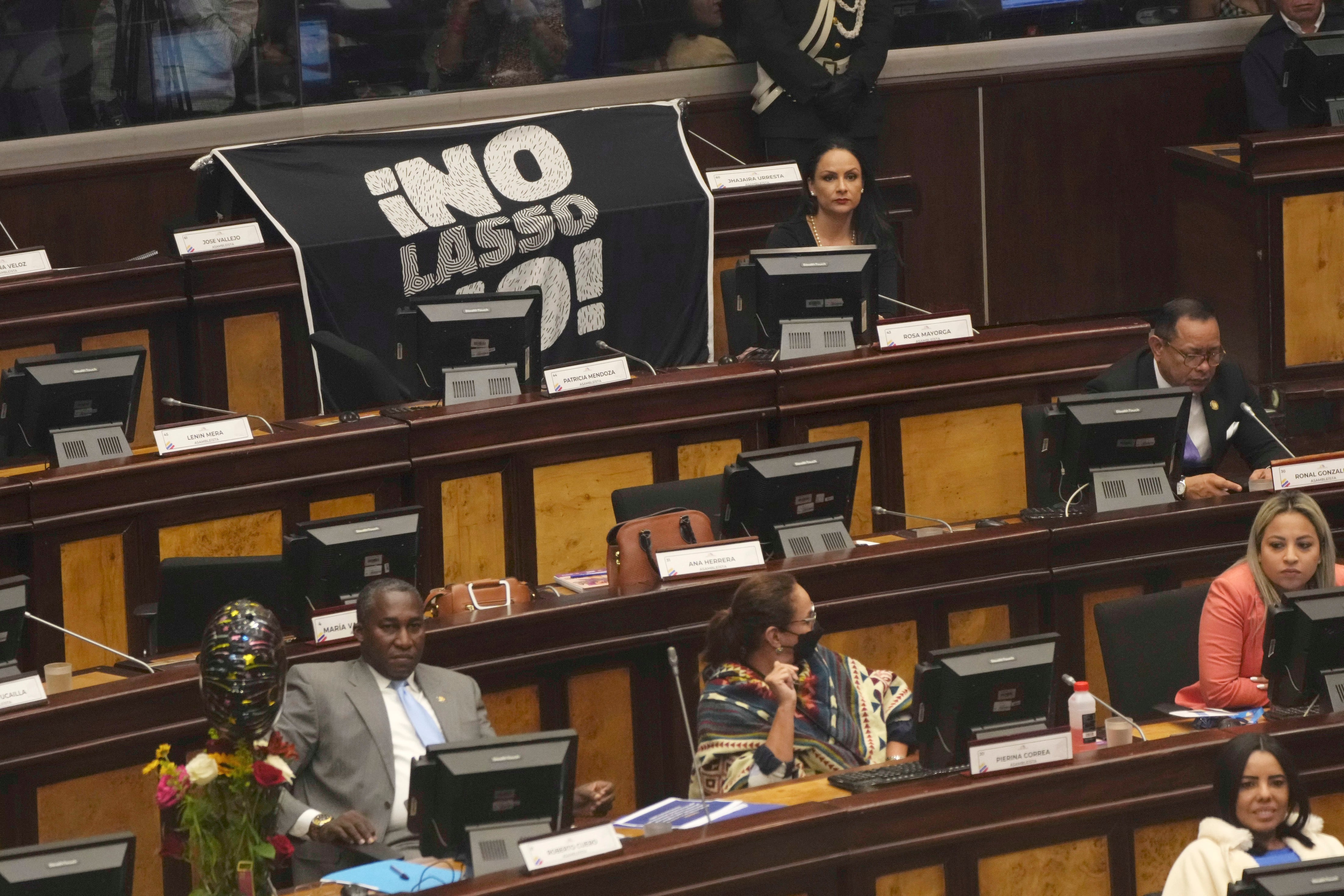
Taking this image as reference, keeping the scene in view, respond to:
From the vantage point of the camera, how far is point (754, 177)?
7.30m

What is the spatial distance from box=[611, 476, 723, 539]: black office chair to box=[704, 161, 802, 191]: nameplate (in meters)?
2.24

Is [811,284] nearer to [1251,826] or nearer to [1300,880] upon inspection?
[1251,826]

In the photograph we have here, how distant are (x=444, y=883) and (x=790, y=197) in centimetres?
418

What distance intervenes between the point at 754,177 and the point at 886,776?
3727 millimetres

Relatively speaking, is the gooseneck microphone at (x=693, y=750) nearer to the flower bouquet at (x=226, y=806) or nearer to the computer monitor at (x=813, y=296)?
the flower bouquet at (x=226, y=806)

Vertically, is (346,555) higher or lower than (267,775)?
higher

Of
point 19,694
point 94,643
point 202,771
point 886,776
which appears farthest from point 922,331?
point 202,771

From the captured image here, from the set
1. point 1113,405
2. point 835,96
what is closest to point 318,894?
point 1113,405

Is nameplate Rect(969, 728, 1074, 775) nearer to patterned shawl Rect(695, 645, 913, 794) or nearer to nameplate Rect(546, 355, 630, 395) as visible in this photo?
patterned shawl Rect(695, 645, 913, 794)

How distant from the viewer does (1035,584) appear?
5.01 meters

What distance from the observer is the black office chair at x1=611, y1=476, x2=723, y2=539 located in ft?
16.7

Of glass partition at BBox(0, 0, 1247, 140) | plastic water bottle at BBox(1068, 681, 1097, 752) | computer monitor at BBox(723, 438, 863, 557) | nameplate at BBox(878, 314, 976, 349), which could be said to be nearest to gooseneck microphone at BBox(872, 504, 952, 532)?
computer monitor at BBox(723, 438, 863, 557)

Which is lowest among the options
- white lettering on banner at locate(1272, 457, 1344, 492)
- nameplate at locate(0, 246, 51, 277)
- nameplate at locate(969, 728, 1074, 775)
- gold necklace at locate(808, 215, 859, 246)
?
nameplate at locate(969, 728, 1074, 775)

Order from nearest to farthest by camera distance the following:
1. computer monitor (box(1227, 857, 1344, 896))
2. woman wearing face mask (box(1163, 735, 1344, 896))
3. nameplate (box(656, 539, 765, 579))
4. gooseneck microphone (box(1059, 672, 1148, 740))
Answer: computer monitor (box(1227, 857, 1344, 896)), woman wearing face mask (box(1163, 735, 1344, 896)), gooseneck microphone (box(1059, 672, 1148, 740)), nameplate (box(656, 539, 765, 579))
